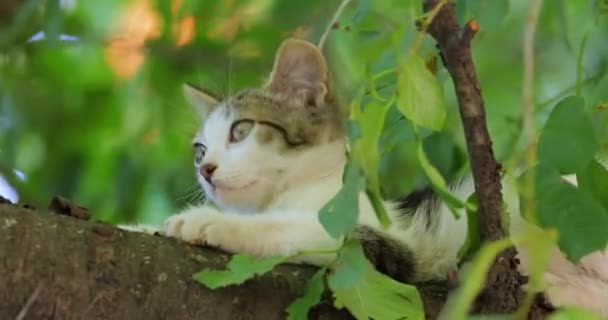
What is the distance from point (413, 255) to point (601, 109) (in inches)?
13.3

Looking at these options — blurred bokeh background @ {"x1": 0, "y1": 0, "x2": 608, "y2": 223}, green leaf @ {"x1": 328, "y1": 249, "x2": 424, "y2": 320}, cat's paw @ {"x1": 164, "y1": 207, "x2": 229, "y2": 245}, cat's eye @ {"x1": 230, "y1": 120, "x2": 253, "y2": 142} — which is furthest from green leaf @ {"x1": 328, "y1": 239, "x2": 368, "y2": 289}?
blurred bokeh background @ {"x1": 0, "y1": 0, "x2": 608, "y2": 223}

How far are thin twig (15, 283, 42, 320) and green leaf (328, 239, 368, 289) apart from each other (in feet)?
0.87

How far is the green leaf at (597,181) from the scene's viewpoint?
0.92m

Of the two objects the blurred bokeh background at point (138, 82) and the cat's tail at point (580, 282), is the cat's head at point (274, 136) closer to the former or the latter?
the blurred bokeh background at point (138, 82)

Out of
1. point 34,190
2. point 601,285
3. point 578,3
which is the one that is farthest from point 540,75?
point 34,190

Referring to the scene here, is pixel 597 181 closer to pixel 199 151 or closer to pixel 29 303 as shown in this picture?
pixel 29 303

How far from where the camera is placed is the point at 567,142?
836 mm

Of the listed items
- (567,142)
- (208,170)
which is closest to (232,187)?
(208,170)

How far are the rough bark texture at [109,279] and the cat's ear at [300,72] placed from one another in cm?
64

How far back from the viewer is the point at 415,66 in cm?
76

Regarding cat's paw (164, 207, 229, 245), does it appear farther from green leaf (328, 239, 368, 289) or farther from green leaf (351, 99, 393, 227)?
green leaf (351, 99, 393, 227)

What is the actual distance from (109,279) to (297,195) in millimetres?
584

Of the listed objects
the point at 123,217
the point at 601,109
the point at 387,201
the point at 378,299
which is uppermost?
the point at 123,217

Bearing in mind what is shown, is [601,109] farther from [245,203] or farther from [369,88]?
[245,203]
